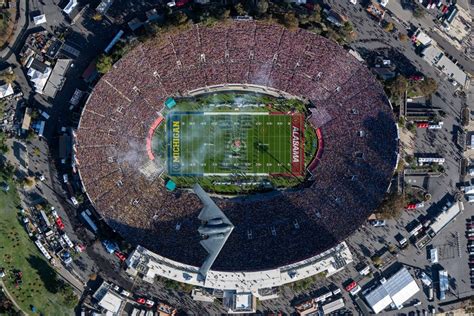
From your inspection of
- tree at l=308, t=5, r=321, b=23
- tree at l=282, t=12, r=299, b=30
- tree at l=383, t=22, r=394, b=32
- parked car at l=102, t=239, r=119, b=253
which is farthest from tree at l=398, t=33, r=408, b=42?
parked car at l=102, t=239, r=119, b=253

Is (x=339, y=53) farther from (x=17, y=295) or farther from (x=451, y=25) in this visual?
(x=17, y=295)

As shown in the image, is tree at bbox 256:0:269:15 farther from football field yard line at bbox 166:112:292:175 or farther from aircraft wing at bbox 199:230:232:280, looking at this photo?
aircraft wing at bbox 199:230:232:280

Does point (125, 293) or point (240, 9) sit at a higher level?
point (240, 9)

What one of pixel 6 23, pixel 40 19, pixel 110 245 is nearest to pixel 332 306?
pixel 110 245

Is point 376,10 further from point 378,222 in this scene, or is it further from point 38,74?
point 38,74

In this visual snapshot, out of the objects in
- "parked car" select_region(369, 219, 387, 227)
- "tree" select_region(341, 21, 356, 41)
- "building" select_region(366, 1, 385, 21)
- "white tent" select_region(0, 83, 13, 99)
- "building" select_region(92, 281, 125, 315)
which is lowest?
"building" select_region(92, 281, 125, 315)

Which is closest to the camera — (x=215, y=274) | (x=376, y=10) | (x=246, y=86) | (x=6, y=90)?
(x=215, y=274)

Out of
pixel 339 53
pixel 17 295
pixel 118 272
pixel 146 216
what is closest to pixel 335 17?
pixel 339 53
